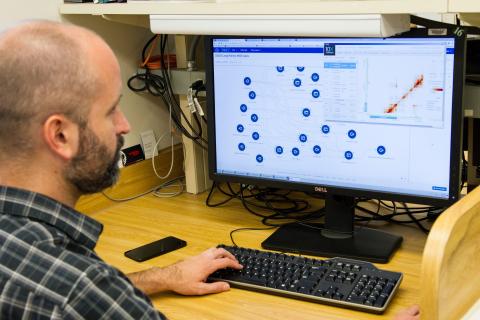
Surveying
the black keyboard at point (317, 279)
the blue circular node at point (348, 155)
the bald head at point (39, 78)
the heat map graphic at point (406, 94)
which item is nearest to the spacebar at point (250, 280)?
the black keyboard at point (317, 279)

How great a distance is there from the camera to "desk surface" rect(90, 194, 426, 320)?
128cm

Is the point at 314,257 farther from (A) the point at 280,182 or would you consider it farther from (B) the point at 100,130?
(B) the point at 100,130

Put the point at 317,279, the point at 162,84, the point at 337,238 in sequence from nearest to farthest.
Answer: the point at 317,279 < the point at 337,238 < the point at 162,84

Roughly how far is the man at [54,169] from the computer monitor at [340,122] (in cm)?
56

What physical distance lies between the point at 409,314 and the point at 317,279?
0.70 feet

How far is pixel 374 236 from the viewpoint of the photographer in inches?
61.9

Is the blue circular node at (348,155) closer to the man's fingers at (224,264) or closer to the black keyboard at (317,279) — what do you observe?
the black keyboard at (317,279)

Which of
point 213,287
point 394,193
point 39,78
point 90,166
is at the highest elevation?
point 39,78

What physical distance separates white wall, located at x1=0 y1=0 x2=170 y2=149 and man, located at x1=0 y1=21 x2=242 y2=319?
2.76 feet

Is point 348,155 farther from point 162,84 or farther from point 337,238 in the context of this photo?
point 162,84

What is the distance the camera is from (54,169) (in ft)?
3.26

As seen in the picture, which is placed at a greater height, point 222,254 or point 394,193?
point 394,193

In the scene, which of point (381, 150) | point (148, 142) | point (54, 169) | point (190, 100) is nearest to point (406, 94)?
point (381, 150)

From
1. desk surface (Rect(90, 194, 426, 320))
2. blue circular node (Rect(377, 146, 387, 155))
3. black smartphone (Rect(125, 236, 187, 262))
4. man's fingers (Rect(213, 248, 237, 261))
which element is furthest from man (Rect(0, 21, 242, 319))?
blue circular node (Rect(377, 146, 387, 155))
